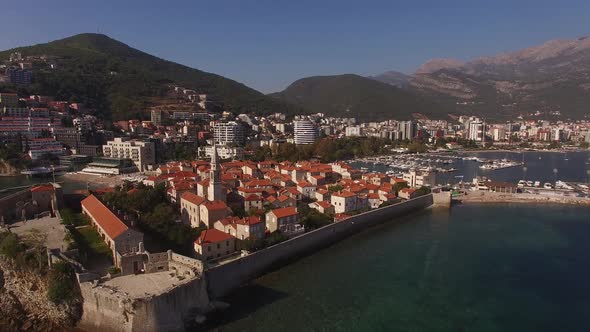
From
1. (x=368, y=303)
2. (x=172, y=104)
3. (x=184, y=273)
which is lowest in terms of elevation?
(x=368, y=303)

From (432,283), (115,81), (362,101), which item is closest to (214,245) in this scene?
(432,283)

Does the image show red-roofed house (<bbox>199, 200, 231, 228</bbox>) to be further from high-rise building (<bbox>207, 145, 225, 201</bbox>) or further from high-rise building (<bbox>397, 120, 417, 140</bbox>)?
high-rise building (<bbox>397, 120, 417, 140</bbox>)

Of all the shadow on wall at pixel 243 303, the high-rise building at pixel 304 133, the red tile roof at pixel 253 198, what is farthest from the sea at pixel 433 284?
the high-rise building at pixel 304 133

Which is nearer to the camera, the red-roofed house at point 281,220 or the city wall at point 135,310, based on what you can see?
the city wall at point 135,310

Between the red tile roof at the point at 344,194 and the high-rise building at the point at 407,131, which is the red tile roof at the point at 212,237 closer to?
the red tile roof at the point at 344,194

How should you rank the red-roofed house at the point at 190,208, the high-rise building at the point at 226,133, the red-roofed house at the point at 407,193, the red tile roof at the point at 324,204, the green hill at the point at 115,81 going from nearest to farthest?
1. the red-roofed house at the point at 190,208
2. the red tile roof at the point at 324,204
3. the red-roofed house at the point at 407,193
4. the high-rise building at the point at 226,133
5. the green hill at the point at 115,81

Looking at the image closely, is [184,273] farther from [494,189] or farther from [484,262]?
[494,189]

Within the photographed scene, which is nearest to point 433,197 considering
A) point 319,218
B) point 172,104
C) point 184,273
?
point 319,218

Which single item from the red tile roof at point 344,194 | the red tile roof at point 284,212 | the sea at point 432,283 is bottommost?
the sea at point 432,283
